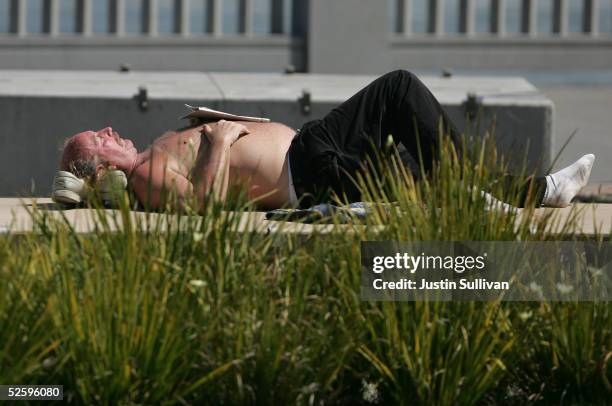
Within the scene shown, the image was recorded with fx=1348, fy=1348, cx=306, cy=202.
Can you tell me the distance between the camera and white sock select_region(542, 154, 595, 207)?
5250 millimetres

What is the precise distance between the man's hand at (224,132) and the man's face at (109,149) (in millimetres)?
316

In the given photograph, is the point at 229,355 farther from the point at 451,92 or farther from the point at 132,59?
the point at 132,59

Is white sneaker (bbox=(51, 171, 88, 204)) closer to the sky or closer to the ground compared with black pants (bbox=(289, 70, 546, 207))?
closer to the ground

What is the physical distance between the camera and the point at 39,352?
12.1 ft

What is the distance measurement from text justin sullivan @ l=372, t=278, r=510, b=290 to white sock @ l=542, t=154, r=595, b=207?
1.42m

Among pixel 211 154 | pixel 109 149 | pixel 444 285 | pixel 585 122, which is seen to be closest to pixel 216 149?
pixel 211 154

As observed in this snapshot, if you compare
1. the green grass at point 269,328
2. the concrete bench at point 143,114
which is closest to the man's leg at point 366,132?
the concrete bench at point 143,114

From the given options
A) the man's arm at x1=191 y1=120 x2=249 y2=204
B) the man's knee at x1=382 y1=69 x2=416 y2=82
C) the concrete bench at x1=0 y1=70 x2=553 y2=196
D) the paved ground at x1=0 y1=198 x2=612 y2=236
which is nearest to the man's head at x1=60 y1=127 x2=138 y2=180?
the paved ground at x1=0 y1=198 x2=612 y2=236

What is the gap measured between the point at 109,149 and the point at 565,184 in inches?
71.5

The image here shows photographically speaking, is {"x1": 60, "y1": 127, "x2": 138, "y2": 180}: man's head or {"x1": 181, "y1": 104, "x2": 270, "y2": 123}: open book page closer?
{"x1": 60, "y1": 127, "x2": 138, "y2": 180}: man's head

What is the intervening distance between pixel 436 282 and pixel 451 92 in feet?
10.7

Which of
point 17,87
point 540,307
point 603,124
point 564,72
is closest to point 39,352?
point 540,307

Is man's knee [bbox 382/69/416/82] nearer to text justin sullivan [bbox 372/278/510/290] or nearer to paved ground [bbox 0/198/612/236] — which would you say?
paved ground [bbox 0/198/612/236]

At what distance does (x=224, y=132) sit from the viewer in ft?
17.8
